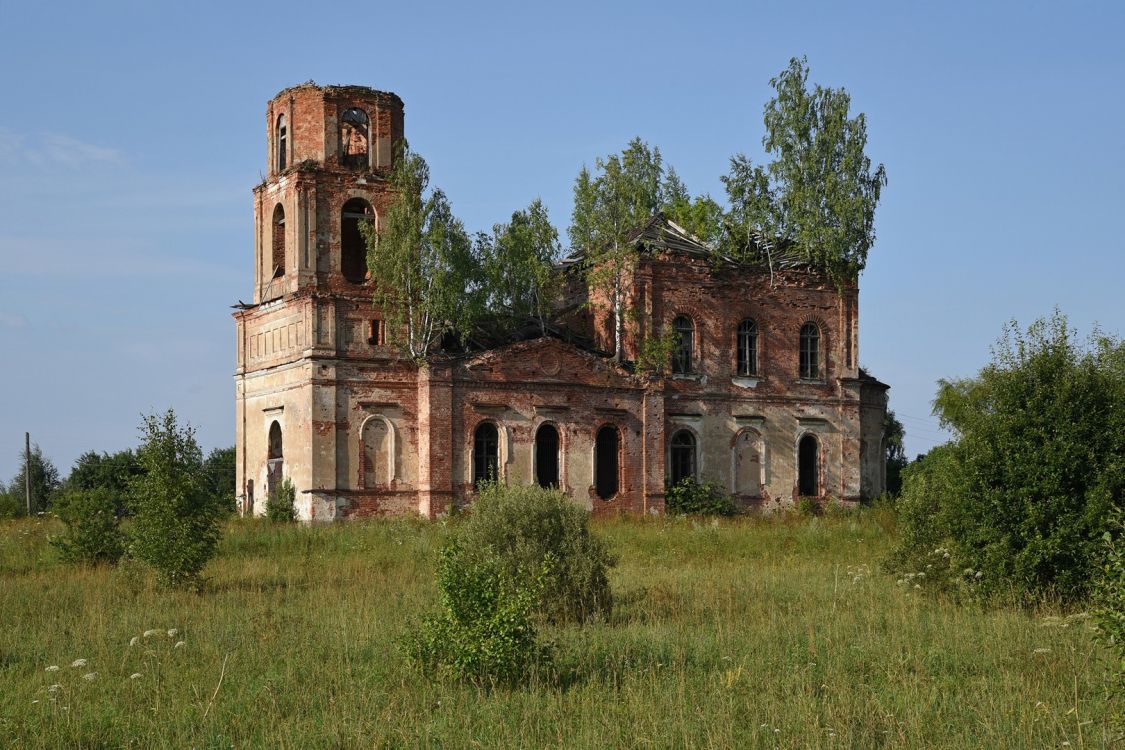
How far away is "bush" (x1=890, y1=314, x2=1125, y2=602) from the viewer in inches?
562

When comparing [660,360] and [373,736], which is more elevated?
[660,360]

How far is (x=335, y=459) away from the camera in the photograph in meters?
29.5

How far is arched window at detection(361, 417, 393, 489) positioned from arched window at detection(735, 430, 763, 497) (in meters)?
10.1

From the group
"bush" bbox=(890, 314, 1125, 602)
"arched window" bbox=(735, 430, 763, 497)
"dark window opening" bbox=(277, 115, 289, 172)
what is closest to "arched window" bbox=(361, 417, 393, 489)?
"dark window opening" bbox=(277, 115, 289, 172)

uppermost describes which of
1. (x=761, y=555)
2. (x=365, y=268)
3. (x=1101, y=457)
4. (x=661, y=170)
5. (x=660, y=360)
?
(x=661, y=170)

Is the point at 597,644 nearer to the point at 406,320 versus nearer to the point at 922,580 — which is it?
the point at 922,580

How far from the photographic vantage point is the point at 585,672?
1065 cm

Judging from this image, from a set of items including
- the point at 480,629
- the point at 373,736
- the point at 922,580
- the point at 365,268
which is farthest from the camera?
the point at 365,268

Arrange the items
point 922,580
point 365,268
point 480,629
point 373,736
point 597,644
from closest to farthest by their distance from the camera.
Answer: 1. point 373,736
2. point 480,629
3. point 597,644
4. point 922,580
5. point 365,268

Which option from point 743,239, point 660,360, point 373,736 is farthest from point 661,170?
point 373,736

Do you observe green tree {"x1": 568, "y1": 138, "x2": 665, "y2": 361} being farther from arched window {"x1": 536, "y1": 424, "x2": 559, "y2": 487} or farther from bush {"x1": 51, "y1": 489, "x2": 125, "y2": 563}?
bush {"x1": 51, "y1": 489, "x2": 125, "y2": 563}

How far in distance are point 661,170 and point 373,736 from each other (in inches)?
1241

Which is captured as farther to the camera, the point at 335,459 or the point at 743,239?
the point at 743,239

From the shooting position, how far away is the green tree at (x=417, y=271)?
29.8 meters
